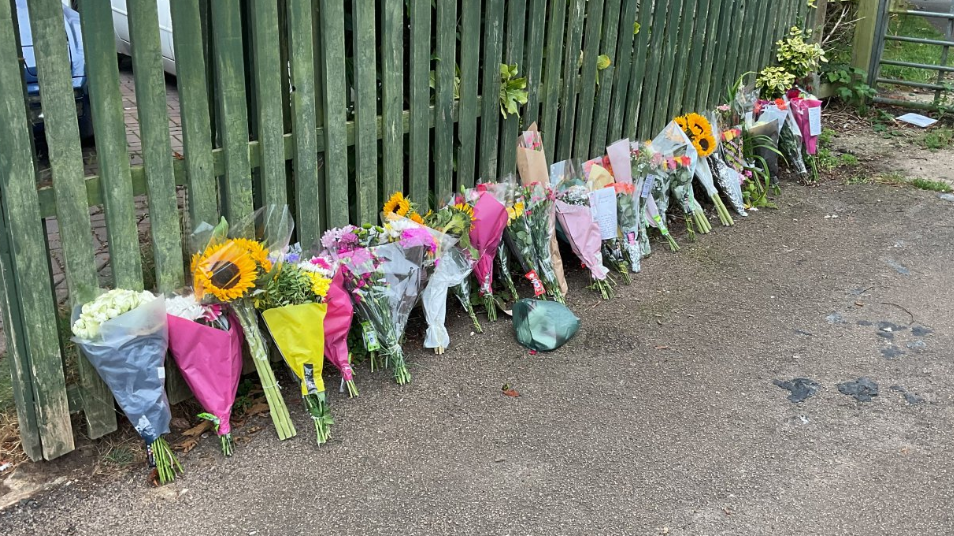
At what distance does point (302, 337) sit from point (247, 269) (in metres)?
0.33

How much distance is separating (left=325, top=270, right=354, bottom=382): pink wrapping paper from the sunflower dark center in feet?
→ 1.41

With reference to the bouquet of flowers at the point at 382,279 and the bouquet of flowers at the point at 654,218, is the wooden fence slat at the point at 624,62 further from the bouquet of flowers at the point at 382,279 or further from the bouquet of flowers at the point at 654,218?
the bouquet of flowers at the point at 382,279

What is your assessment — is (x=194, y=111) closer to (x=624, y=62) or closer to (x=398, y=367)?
(x=398, y=367)

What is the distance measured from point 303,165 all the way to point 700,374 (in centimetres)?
187

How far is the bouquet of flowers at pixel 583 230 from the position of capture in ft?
14.2

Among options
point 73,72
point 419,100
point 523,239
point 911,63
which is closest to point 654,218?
point 523,239

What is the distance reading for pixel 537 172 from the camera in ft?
14.4

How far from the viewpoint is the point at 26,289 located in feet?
8.91

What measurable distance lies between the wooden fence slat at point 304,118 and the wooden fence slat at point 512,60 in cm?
119

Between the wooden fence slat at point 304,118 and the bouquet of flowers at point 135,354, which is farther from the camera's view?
the wooden fence slat at point 304,118

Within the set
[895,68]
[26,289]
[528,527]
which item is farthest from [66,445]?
[895,68]

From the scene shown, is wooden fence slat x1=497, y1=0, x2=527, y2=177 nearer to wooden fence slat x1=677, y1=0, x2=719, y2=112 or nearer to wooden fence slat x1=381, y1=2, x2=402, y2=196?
wooden fence slat x1=381, y1=2, x2=402, y2=196

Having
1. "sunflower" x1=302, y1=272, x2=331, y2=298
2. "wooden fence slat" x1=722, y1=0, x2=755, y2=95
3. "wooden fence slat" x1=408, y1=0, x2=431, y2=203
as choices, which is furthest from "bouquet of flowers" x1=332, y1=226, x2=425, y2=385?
"wooden fence slat" x1=722, y1=0, x2=755, y2=95

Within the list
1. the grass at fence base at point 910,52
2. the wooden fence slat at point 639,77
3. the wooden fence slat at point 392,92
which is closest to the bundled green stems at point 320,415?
the wooden fence slat at point 392,92
